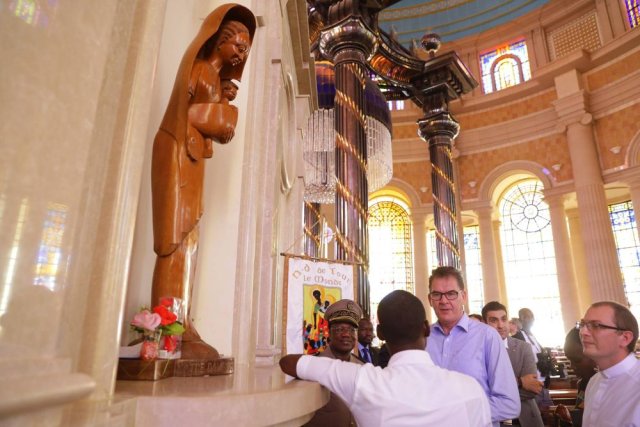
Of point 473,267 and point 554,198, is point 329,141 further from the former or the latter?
point 473,267

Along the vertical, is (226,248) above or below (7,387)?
above

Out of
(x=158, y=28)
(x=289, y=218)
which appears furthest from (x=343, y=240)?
(x=158, y=28)

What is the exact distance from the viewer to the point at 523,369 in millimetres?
3232

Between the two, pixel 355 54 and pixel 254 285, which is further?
pixel 355 54

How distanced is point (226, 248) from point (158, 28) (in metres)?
1.50

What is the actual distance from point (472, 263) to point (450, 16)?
29.3ft

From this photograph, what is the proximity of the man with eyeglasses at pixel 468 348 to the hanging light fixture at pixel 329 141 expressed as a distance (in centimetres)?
604

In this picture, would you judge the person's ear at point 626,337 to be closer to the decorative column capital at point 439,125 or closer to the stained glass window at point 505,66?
the decorative column capital at point 439,125

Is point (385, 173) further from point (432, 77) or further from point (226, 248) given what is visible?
point (226, 248)

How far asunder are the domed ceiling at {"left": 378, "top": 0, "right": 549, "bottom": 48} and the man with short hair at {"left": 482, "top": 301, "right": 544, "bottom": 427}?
13842 mm

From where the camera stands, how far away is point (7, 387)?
2.06ft

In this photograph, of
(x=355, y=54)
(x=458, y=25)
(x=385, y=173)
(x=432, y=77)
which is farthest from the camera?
(x=458, y=25)

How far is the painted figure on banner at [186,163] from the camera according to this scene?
5.70 feet

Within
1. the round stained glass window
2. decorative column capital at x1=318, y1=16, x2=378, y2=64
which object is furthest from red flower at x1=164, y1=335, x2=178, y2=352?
the round stained glass window
